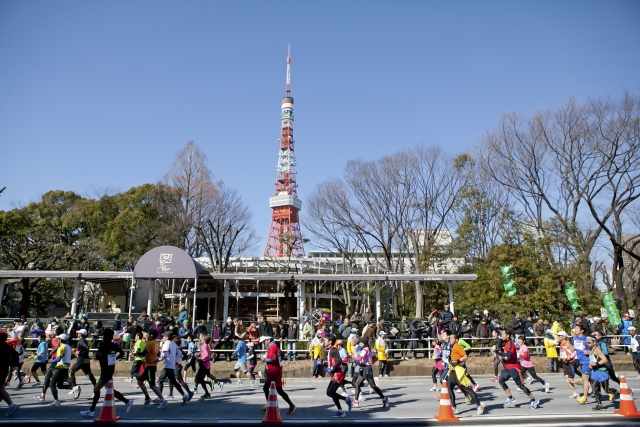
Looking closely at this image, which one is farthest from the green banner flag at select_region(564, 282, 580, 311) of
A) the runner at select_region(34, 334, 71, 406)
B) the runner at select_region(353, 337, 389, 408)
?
the runner at select_region(34, 334, 71, 406)

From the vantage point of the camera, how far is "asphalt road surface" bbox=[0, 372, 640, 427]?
821 centimetres

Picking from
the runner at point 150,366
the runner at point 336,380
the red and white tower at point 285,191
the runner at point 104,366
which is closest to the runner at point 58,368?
the runner at point 104,366

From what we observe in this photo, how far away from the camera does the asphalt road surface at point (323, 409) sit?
821 cm

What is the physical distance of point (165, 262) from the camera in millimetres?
19797

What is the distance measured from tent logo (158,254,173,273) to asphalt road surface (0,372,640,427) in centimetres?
755

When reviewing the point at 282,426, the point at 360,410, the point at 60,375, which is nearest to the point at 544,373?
the point at 360,410

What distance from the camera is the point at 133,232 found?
32469 millimetres

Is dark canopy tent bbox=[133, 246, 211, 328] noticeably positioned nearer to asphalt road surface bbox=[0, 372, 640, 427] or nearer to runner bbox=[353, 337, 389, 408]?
asphalt road surface bbox=[0, 372, 640, 427]

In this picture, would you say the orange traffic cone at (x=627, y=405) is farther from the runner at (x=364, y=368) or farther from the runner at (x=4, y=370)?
the runner at (x=4, y=370)

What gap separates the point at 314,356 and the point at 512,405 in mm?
6433

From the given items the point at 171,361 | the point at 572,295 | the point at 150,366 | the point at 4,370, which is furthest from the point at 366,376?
the point at 572,295

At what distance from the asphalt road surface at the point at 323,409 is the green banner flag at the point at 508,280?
9827 mm

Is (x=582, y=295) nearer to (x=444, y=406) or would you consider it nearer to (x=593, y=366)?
(x=593, y=366)

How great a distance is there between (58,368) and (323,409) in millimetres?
5389
